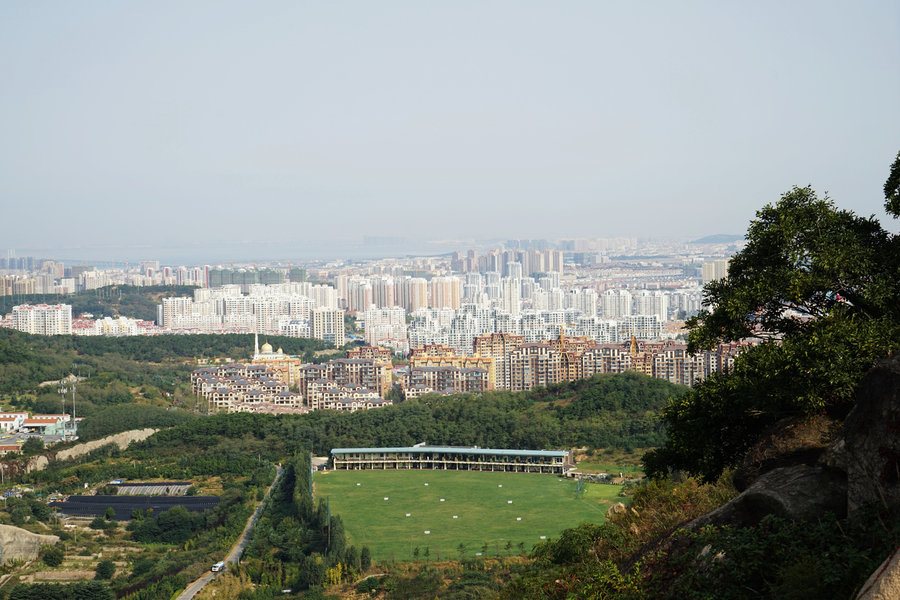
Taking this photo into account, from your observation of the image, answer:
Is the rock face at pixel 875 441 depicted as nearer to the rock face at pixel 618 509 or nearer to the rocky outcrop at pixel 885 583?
the rocky outcrop at pixel 885 583

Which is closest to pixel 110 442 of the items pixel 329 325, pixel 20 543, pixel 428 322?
pixel 20 543

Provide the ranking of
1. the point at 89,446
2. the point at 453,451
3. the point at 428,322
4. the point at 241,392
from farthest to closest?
1. the point at 428,322
2. the point at 241,392
3. the point at 89,446
4. the point at 453,451

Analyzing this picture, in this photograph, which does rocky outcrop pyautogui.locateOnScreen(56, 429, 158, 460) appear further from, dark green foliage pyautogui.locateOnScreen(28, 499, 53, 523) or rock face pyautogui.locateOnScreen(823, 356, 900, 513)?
rock face pyautogui.locateOnScreen(823, 356, 900, 513)

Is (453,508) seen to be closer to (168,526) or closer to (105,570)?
(168,526)

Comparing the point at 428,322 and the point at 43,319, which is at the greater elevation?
the point at 43,319

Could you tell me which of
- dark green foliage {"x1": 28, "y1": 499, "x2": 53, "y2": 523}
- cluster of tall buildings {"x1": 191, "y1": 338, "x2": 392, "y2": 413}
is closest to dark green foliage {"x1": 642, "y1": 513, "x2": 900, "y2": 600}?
dark green foliage {"x1": 28, "y1": 499, "x2": 53, "y2": 523}

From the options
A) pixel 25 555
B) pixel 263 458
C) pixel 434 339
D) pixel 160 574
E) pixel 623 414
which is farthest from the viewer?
pixel 434 339

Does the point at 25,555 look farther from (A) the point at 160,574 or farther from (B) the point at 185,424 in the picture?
(B) the point at 185,424

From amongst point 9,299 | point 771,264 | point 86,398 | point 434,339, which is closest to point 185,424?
point 86,398
